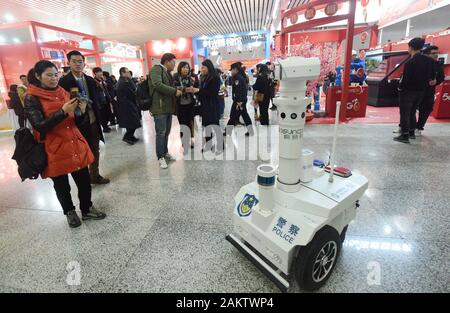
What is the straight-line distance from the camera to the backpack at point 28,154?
1710 mm

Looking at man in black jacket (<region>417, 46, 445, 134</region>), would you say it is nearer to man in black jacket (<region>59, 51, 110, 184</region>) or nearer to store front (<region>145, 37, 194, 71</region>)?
man in black jacket (<region>59, 51, 110, 184</region>)

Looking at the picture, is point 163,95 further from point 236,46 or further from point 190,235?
point 236,46

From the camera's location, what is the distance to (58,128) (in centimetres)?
177

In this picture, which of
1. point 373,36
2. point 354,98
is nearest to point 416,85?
point 354,98

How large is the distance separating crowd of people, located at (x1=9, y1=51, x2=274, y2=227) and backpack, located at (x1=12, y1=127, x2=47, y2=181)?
0.04 m

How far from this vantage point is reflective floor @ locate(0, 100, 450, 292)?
56.5 inches

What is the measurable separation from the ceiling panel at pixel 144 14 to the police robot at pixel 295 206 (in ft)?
29.1

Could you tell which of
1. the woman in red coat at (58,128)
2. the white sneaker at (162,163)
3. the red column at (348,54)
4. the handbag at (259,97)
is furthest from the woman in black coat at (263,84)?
the woman in red coat at (58,128)

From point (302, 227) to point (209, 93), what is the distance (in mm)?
2566

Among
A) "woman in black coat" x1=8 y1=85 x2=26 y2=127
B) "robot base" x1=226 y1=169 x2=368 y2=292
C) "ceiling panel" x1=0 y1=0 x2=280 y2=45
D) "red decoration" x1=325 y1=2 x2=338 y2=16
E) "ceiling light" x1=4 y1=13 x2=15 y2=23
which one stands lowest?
"robot base" x1=226 y1=169 x2=368 y2=292

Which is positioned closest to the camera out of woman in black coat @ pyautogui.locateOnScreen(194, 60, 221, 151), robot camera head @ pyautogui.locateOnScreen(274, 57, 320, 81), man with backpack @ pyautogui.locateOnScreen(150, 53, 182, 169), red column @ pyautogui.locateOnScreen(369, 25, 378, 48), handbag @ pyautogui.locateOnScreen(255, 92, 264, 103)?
robot camera head @ pyautogui.locateOnScreen(274, 57, 320, 81)

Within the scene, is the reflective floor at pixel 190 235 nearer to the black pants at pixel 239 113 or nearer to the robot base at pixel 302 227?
the robot base at pixel 302 227

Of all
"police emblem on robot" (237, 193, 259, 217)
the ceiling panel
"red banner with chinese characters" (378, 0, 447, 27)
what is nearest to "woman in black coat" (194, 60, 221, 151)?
"police emblem on robot" (237, 193, 259, 217)
